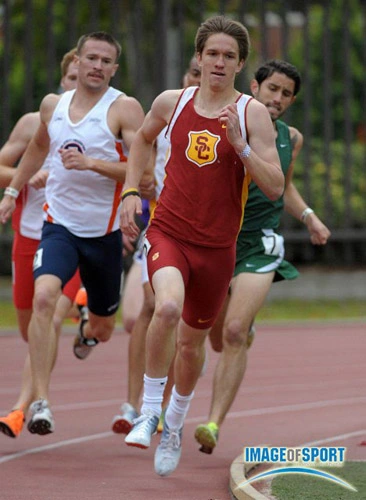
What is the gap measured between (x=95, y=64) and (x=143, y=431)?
8.79ft

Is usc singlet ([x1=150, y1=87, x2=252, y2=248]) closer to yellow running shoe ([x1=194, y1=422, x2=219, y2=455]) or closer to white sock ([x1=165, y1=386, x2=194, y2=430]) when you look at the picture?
white sock ([x1=165, y1=386, x2=194, y2=430])

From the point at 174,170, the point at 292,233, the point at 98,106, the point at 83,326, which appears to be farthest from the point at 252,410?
the point at 292,233

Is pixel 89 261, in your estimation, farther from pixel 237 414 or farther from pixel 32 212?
pixel 237 414

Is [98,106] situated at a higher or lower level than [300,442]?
higher

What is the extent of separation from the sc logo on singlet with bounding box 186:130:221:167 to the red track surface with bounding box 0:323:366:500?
1.70 metres

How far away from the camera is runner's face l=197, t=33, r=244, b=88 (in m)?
7.44

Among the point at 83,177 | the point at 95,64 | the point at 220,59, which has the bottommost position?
the point at 83,177

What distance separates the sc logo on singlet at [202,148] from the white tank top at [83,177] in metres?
1.47

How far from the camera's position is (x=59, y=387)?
40.1 feet

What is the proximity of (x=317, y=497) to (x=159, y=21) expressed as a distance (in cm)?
1442

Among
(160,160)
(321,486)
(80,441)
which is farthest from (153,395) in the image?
(160,160)

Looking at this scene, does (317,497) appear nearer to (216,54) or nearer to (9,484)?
(9,484)

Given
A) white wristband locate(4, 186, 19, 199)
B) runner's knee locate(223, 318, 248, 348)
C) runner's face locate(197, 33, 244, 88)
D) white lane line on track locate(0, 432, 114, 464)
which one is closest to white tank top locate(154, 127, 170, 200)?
white wristband locate(4, 186, 19, 199)

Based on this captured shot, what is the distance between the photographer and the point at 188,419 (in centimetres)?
1024
